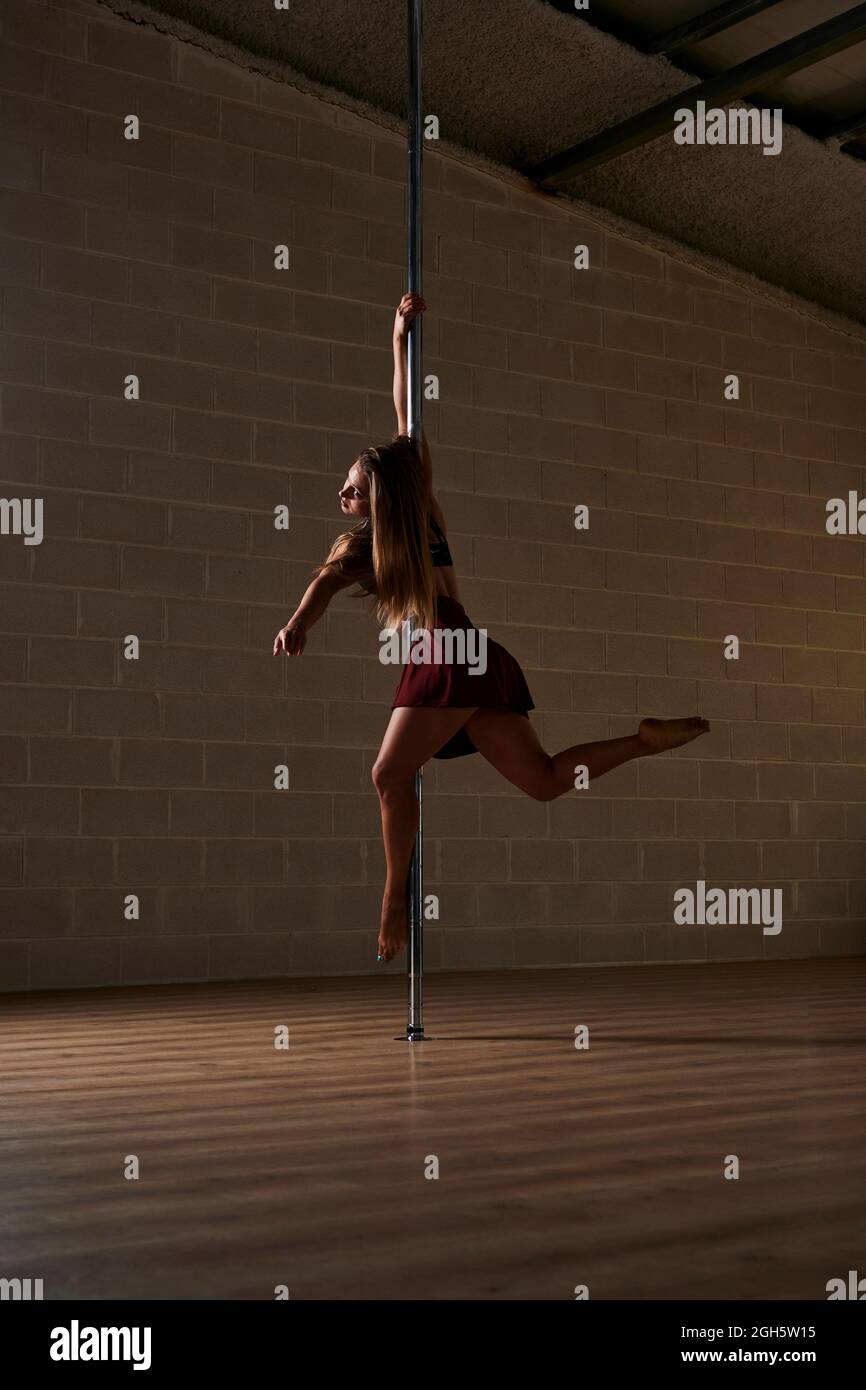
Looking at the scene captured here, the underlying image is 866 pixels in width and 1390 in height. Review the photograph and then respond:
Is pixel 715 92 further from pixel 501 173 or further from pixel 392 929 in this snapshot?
pixel 392 929

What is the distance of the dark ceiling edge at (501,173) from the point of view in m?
5.96

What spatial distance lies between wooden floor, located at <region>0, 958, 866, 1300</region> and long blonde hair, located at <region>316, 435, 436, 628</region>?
105cm

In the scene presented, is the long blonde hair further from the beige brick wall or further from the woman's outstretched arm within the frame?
the beige brick wall

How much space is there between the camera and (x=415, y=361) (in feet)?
12.8

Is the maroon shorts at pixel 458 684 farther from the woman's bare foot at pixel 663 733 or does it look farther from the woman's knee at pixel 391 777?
the woman's bare foot at pixel 663 733

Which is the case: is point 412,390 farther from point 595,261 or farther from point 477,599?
point 595,261

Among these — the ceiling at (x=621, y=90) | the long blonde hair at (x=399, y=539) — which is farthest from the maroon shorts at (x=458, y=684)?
the ceiling at (x=621, y=90)

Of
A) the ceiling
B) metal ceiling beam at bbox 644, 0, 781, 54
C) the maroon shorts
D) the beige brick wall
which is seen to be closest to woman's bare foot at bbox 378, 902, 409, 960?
the maroon shorts

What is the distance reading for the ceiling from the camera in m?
5.96

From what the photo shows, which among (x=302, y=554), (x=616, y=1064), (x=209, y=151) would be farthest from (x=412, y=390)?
(x=209, y=151)

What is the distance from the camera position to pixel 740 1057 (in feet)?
10.9

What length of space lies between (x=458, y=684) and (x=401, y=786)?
0.29 m

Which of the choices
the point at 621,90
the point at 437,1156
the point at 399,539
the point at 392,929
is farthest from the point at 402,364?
the point at 621,90
